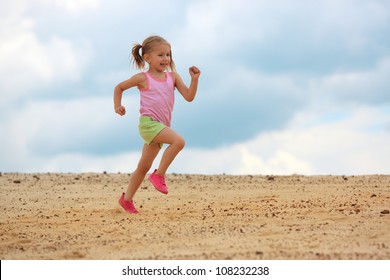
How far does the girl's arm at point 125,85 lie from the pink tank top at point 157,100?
0.08 m

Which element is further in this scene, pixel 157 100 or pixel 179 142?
pixel 157 100

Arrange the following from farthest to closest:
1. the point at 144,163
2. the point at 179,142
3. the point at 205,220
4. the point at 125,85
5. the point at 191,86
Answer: the point at 144,163 → the point at 125,85 → the point at 191,86 → the point at 179,142 → the point at 205,220

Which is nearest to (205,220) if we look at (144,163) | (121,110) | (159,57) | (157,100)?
(144,163)

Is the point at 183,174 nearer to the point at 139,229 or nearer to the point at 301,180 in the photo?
the point at 301,180

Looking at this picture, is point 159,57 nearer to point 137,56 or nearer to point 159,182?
point 137,56

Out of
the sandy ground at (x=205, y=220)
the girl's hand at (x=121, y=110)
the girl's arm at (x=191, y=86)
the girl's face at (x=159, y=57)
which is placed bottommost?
the sandy ground at (x=205, y=220)

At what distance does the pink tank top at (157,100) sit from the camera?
→ 9.50 metres

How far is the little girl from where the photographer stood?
943 centimetres

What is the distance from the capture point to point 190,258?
21.5 feet

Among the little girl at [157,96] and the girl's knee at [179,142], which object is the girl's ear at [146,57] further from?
the girl's knee at [179,142]

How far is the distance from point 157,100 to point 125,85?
1.83 feet

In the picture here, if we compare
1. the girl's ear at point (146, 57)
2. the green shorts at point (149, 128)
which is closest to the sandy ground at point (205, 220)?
the green shorts at point (149, 128)

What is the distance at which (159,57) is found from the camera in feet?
31.5

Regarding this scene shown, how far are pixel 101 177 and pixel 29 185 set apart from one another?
6.77 feet
